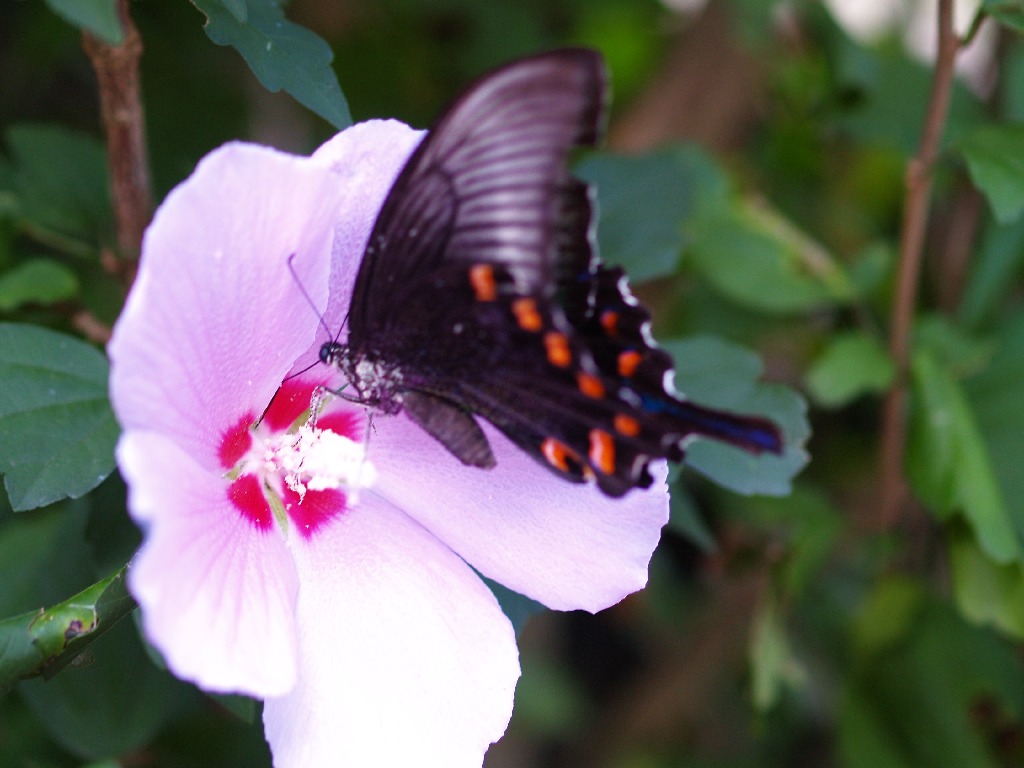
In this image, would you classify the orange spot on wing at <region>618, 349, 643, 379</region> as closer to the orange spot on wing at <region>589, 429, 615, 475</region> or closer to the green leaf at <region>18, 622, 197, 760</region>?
the orange spot on wing at <region>589, 429, 615, 475</region>

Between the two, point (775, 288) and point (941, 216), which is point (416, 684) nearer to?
point (775, 288)

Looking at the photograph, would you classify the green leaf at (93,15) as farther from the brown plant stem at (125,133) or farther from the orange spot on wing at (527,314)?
the orange spot on wing at (527,314)

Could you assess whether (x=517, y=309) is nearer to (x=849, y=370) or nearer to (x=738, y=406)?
(x=738, y=406)

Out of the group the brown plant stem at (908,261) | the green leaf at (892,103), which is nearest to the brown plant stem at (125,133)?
the brown plant stem at (908,261)

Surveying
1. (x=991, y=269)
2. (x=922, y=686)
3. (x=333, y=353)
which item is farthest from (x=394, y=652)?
(x=991, y=269)

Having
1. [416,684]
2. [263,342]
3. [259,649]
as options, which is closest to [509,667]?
[416,684]
